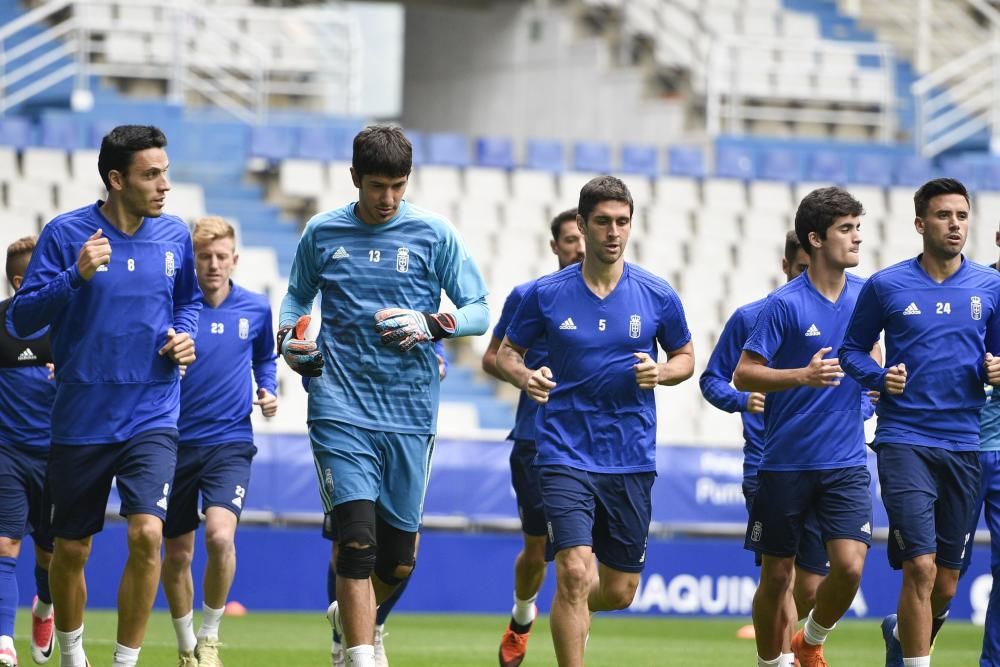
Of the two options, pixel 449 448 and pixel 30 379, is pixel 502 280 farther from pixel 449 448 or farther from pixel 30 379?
pixel 30 379

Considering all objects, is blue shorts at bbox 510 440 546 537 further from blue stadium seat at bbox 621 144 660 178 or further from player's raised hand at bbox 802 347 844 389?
blue stadium seat at bbox 621 144 660 178

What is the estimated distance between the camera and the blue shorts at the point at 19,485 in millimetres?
9859

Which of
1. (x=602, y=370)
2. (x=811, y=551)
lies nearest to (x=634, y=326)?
(x=602, y=370)

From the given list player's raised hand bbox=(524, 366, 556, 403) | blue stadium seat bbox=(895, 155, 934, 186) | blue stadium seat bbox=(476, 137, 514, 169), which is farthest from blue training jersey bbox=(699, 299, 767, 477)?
blue stadium seat bbox=(895, 155, 934, 186)

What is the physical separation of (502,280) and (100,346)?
1271cm

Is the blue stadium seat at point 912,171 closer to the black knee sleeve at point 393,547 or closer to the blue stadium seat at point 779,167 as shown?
the blue stadium seat at point 779,167

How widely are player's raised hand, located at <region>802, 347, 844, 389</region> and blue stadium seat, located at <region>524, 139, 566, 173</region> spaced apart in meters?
15.6

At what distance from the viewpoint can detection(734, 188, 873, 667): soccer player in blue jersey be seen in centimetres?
870

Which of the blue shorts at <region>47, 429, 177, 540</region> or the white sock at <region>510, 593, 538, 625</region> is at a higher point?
the blue shorts at <region>47, 429, 177, 540</region>

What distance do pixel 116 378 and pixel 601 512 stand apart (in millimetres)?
2421

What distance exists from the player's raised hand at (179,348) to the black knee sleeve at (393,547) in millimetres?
1209

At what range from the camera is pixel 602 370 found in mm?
8148

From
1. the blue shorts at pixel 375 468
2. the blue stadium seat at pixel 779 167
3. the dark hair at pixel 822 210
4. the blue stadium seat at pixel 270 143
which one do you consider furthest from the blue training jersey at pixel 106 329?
the blue stadium seat at pixel 779 167

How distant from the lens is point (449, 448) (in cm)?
1644
